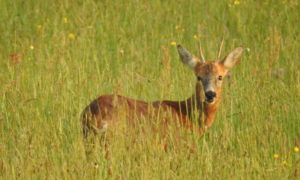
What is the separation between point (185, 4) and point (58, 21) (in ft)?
5.36

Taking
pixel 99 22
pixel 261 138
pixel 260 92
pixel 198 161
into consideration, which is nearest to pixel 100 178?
pixel 198 161

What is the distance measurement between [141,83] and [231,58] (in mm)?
927

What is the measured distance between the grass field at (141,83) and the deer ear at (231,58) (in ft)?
0.87

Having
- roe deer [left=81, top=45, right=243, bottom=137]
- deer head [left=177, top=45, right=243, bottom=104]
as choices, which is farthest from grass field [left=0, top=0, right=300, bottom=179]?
deer head [left=177, top=45, right=243, bottom=104]

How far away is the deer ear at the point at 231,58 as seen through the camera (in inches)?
290

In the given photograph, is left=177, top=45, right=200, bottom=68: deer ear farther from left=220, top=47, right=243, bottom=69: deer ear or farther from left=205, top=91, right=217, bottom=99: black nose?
left=205, top=91, right=217, bottom=99: black nose

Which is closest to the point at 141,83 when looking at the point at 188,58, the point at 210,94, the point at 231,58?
the point at 188,58

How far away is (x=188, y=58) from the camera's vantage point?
7465 mm

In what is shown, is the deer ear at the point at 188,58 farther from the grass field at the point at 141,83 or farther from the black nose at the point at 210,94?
the black nose at the point at 210,94

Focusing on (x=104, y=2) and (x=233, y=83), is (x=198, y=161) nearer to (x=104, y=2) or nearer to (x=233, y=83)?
(x=233, y=83)

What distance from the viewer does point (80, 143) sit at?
549cm

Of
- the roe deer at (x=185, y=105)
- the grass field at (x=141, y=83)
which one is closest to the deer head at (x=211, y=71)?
the roe deer at (x=185, y=105)

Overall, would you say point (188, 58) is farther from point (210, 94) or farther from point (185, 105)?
point (210, 94)

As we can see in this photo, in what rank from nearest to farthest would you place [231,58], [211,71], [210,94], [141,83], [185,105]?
[210,94]
[211,71]
[185,105]
[231,58]
[141,83]
